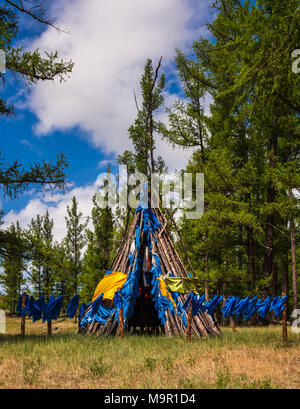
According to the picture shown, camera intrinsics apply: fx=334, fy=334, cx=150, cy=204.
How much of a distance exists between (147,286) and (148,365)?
507 centimetres

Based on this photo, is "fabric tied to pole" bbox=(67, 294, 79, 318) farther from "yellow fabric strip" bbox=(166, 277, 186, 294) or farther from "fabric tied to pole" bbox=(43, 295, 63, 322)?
"yellow fabric strip" bbox=(166, 277, 186, 294)

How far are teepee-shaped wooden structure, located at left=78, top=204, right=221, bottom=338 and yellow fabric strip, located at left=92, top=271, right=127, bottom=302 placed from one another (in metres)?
0.15

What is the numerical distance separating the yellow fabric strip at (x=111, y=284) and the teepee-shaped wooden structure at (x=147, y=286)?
6.0 inches

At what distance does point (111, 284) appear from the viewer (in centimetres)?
863

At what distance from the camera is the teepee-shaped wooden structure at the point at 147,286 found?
8.27m

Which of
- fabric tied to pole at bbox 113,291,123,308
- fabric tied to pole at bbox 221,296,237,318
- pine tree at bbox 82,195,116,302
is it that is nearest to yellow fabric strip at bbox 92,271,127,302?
fabric tied to pole at bbox 113,291,123,308

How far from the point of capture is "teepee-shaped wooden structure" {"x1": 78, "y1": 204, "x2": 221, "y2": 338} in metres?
8.27

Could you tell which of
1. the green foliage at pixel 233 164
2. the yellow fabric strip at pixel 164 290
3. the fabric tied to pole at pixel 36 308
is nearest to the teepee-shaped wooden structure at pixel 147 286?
the yellow fabric strip at pixel 164 290

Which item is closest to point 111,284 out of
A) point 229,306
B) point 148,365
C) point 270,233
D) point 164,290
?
point 164,290

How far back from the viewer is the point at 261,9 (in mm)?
6309

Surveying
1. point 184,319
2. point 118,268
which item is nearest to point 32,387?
point 184,319

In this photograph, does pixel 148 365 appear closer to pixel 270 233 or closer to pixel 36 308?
pixel 36 308

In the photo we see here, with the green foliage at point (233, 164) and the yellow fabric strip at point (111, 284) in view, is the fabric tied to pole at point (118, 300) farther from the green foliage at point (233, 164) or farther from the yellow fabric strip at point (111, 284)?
the green foliage at point (233, 164)
